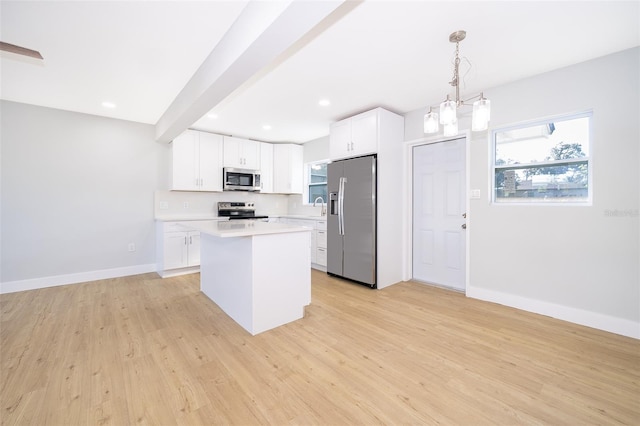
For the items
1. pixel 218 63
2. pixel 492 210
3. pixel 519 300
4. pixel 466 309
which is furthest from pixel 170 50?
pixel 519 300

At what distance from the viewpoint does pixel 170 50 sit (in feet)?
7.82

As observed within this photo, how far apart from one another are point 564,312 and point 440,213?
1.69 metres

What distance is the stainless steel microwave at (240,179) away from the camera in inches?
195

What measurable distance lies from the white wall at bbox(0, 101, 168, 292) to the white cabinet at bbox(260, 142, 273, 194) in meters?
1.76

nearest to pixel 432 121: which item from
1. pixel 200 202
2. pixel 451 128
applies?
pixel 451 128

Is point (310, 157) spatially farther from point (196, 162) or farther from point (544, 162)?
point (544, 162)

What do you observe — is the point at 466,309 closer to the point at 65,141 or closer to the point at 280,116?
the point at 280,116

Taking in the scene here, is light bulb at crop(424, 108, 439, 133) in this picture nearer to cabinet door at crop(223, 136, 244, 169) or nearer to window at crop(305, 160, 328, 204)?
window at crop(305, 160, 328, 204)

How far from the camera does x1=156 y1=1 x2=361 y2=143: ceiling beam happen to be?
1.53 meters

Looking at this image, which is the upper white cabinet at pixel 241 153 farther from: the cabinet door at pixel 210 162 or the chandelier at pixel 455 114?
the chandelier at pixel 455 114

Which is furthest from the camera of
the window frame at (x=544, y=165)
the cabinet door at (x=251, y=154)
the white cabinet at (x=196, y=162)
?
the cabinet door at (x=251, y=154)

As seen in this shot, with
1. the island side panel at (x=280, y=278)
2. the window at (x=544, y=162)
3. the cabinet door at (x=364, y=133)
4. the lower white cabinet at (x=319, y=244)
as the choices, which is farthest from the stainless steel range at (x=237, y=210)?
the window at (x=544, y=162)

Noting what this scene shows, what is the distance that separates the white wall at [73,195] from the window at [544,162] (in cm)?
519

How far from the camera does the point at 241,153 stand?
5.22 metres
